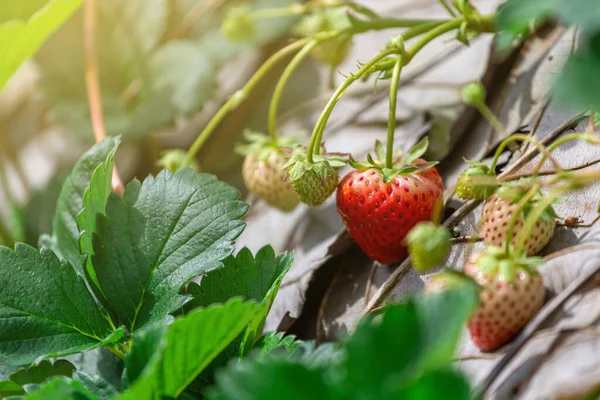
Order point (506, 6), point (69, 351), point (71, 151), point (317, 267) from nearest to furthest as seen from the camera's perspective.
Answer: point (506, 6)
point (69, 351)
point (317, 267)
point (71, 151)

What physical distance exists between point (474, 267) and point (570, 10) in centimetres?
27

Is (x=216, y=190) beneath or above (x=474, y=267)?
above

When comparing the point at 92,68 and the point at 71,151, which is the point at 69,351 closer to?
the point at 92,68

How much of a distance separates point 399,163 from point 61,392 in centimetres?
52

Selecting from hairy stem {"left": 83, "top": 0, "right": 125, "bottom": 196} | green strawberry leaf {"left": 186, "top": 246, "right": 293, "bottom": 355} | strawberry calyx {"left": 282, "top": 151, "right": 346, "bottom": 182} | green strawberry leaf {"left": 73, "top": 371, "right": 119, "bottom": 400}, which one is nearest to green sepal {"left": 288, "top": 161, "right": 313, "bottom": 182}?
strawberry calyx {"left": 282, "top": 151, "right": 346, "bottom": 182}

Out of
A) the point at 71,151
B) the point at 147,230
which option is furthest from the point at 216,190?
the point at 71,151

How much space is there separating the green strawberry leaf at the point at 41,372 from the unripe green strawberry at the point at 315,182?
14.9 inches

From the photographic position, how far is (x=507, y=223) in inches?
28.4

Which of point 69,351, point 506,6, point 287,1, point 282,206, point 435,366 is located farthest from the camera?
point 287,1

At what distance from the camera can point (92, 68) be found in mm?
1353

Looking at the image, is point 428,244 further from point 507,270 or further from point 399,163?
point 399,163

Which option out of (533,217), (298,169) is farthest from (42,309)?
(533,217)

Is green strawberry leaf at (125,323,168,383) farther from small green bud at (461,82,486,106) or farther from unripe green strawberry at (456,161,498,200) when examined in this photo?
small green bud at (461,82,486,106)

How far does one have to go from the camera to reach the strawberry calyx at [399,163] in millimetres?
862
